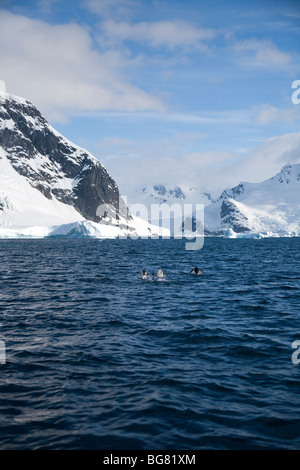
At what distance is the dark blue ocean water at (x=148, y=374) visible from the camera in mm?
9695

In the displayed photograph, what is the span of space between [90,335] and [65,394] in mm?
6240

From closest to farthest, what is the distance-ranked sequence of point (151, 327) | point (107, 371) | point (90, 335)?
1. point (107, 371)
2. point (90, 335)
3. point (151, 327)

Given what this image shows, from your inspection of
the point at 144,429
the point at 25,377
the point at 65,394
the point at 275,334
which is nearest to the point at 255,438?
the point at 144,429

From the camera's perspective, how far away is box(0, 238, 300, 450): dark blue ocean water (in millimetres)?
9695

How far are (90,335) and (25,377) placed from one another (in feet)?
16.8

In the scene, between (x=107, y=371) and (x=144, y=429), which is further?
(x=107, y=371)

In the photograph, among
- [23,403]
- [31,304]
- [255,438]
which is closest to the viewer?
[255,438]

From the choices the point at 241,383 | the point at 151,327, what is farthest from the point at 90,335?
the point at 241,383

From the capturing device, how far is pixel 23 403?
1110 cm

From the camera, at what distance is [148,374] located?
525 inches
